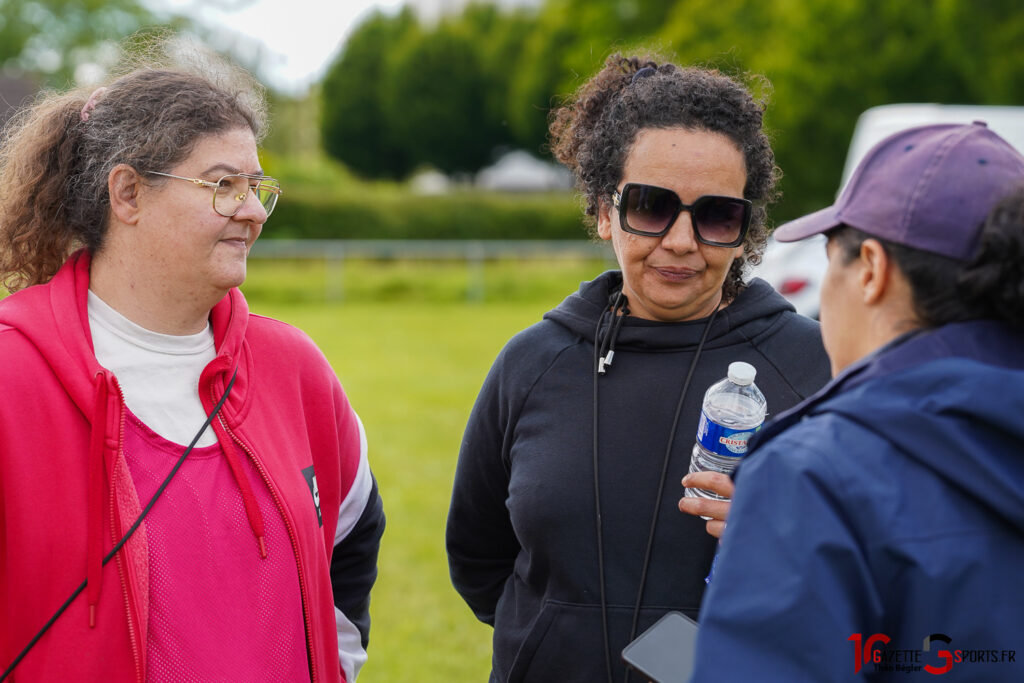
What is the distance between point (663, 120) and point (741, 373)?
0.65 meters

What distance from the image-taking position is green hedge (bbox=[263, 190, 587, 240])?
2697 centimetres

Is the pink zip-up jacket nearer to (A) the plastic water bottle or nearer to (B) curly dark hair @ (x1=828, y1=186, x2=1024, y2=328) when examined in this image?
(A) the plastic water bottle

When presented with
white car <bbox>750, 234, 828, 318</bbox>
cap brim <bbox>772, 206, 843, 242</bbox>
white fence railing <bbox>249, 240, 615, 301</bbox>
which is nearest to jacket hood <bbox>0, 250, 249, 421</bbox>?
cap brim <bbox>772, 206, 843, 242</bbox>

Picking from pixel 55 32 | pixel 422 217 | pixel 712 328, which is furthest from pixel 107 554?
pixel 55 32

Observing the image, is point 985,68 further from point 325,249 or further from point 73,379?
point 73,379

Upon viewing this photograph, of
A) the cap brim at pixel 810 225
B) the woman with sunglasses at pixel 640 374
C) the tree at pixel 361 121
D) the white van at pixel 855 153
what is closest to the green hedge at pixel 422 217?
the white van at pixel 855 153

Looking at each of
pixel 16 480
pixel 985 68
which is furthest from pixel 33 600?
pixel 985 68

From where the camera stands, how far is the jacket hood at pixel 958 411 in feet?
4.30

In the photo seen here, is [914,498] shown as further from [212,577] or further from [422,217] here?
[422,217]

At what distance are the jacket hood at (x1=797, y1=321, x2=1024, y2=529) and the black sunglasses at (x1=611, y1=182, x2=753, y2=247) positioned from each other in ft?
3.01

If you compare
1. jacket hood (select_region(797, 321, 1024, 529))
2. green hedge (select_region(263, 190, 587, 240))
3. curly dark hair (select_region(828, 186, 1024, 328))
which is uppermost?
curly dark hair (select_region(828, 186, 1024, 328))

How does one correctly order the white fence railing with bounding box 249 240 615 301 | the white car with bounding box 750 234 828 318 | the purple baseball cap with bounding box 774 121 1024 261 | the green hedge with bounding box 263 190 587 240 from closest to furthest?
the purple baseball cap with bounding box 774 121 1024 261 < the white car with bounding box 750 234 828 318 < the white fence railing with bounding box 249 240 615 301 < the green hedge with bounding box 263 190 587 240

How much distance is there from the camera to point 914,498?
1315mm

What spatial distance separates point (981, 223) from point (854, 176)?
222 millimetres
